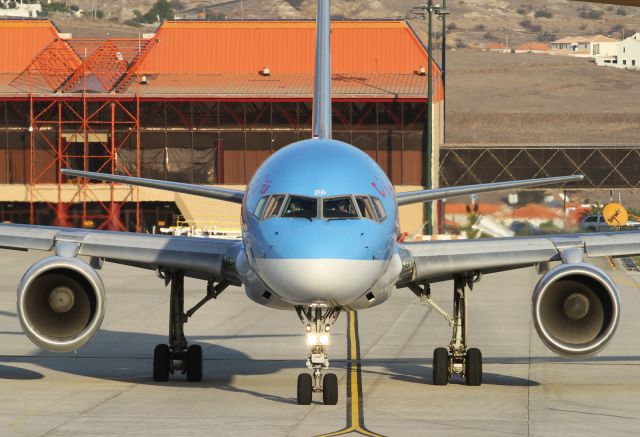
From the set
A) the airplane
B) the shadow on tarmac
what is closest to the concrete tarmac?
the shadow on tarmac

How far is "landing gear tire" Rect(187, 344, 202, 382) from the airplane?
2 centimetres

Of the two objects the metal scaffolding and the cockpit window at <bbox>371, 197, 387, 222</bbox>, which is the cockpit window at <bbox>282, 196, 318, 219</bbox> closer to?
the cockpit window at <bbox>371, 197, 387, 222</bbox>

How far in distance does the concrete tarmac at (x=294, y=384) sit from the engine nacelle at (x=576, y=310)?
97 centimetres

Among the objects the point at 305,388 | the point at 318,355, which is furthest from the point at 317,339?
the point at 305,388

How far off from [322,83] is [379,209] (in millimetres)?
5334

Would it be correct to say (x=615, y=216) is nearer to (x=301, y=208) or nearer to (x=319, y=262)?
(x=301, y=208)

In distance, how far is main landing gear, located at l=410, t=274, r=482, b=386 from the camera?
78.4ft

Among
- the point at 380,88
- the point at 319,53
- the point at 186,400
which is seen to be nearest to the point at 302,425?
the point at 186,400

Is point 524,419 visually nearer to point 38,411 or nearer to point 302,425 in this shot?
point 302,425

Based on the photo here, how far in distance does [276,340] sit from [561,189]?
57.2 m

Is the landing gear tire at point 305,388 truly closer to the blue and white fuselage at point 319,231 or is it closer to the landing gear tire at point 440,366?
the blue and white fuselage at point 319,231

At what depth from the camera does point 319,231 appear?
62.0ft

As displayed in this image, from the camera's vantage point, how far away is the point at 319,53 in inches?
1001

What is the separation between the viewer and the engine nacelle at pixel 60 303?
21406mm
